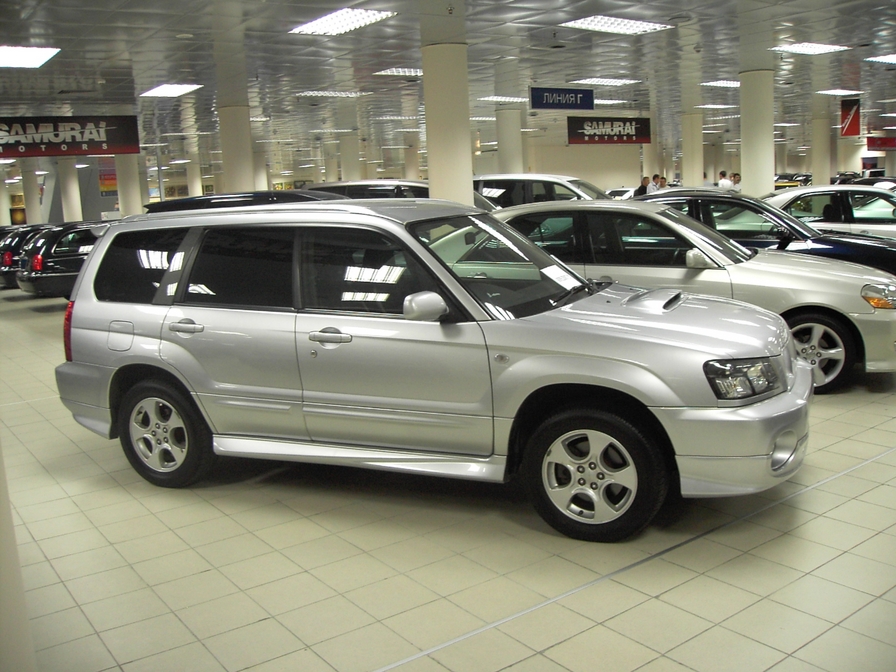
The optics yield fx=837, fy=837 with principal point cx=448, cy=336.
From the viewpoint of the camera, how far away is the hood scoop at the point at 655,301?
4.73 m

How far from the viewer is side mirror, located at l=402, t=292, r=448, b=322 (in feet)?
14.4

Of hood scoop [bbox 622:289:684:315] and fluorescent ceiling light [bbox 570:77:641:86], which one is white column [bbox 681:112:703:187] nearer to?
fluorescent ceiling light [bbox 570:77:641:86]

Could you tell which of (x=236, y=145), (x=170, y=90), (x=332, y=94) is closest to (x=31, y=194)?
(x=236, y=145)

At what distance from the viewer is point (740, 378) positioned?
419 centimetres

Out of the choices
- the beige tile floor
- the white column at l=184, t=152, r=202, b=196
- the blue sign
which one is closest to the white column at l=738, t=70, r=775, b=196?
the blue sign

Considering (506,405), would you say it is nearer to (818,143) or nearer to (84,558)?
(84,558)

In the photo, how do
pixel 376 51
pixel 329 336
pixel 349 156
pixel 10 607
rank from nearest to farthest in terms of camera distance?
1. pixel 10 607
2. pixel 329 336
3. pixel 376 51
4. pixel 349 156

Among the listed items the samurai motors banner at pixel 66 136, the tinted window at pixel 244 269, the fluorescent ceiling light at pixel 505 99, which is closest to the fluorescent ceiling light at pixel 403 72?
the fluorescent ceiling light at pixel 505 99

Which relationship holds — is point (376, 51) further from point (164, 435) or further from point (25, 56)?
point (164, 435)

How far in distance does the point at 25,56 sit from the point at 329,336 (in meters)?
9.95

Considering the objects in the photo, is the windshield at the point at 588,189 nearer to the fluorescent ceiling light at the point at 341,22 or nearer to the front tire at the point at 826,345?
the fluorescent ceiling light at the point at 341,22

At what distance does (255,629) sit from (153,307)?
2.48 metres

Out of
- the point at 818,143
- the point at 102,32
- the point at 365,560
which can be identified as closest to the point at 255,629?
the point at 365,560

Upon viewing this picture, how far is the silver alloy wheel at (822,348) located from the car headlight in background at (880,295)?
1.29ft
